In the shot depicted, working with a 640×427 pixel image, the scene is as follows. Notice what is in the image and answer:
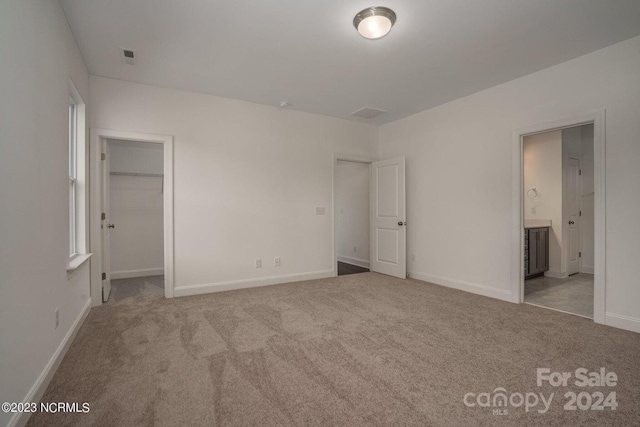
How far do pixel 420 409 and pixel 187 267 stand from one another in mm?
3278

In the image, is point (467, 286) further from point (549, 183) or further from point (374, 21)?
point (374, 21)

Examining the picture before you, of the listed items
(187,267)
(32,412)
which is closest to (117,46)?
(187,267)

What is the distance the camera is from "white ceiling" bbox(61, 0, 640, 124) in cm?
237

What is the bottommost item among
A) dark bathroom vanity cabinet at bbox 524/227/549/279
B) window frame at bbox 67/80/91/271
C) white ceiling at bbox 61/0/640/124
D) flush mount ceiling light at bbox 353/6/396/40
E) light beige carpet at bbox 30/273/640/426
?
light beige carpet at bbox 30/273/640/426

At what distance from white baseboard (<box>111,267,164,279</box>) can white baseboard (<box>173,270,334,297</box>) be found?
183 cm

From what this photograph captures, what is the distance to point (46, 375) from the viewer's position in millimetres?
1912

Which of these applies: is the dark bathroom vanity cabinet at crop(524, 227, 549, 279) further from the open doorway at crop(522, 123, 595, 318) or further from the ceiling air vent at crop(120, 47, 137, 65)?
the ceiling air vent at crop(120, 47, 137, 65)

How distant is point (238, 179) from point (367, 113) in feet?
7.62

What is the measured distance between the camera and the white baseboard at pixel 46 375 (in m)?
1.52

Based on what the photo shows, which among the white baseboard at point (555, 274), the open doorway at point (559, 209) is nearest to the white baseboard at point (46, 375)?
the open doorway at point (559, 209)

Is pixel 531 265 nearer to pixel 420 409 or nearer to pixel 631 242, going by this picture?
pixel 631 242

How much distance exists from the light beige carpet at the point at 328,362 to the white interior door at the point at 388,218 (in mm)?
1484

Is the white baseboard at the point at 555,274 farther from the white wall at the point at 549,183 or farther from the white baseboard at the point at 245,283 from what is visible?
the white baseboard at the point at 245,283

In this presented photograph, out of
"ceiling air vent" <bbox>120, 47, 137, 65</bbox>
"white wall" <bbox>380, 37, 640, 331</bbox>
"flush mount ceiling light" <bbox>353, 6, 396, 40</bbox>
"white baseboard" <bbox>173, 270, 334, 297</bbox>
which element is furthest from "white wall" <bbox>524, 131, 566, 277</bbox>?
"ceiling air vent" <bbox>120, 47, 137, 65</bbox>
